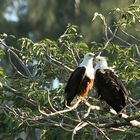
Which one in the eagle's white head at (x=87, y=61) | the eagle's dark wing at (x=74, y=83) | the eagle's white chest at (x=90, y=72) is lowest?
the eagle's dark wing at (x=74, y=83)

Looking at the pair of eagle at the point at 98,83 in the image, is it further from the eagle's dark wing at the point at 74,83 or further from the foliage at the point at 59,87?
the foliage at the point at 59,87

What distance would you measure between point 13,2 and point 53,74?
14.0 meters

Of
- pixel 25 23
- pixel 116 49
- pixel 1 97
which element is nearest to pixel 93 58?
pixel 116 49

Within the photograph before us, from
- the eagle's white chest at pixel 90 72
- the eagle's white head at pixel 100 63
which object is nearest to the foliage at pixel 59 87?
the eagle's white head at pixel 100 63

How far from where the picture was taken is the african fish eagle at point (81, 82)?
20.4 feet

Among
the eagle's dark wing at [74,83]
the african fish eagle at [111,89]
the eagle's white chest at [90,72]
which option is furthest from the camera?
the eagle's white chest at [90,72]

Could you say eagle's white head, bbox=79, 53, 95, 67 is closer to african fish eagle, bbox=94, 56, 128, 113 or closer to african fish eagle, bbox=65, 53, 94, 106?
african fish eagle, bbox=65, 53, 94, 106

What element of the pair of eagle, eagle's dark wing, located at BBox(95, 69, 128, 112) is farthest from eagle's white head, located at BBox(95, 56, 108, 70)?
eagle's dark wing, located at BBox(95, 69, 128, 112)

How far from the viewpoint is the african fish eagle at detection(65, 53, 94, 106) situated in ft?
20.4

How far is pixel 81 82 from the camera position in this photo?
6.35 metres

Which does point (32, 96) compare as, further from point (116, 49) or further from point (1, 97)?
point (116, 49)

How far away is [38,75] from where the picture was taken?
22.8ft

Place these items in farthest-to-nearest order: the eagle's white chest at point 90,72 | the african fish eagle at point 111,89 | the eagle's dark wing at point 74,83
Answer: the eagle's white chest at point 90,72, the eagle's dark wing at point 74,83, the african fish eagle at point 111,89

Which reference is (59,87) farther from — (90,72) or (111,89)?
(111,89)
